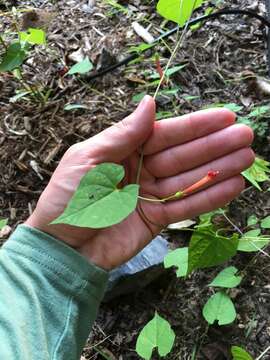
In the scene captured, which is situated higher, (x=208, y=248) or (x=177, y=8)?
(x=177, y=8)

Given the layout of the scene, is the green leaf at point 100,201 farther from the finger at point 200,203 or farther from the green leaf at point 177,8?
the green leaf at point 177,8

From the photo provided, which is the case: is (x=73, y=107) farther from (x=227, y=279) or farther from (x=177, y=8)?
(x=227, y=279)

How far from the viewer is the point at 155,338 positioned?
117 centimetres

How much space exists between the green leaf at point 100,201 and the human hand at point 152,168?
0.69ft

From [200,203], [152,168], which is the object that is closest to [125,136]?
[152,168]

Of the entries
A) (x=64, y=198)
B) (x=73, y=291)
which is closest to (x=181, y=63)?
(x=64, y=198)

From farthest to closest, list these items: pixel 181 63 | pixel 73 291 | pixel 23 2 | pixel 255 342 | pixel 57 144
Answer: pixel 23 2
pixel 181 63
pixel 57 144
pixel 255 342
pixel 73 291

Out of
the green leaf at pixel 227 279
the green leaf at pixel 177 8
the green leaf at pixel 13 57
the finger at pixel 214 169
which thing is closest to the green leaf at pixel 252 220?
the green leaf at pixel 227 279

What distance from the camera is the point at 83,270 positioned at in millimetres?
1108

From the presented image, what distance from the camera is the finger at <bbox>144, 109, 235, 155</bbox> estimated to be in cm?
112

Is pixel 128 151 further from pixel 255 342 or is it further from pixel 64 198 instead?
pixel 255 342

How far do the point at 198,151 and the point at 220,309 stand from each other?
40 cm

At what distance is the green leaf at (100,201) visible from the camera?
0.80 meters

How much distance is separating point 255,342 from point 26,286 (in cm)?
60
